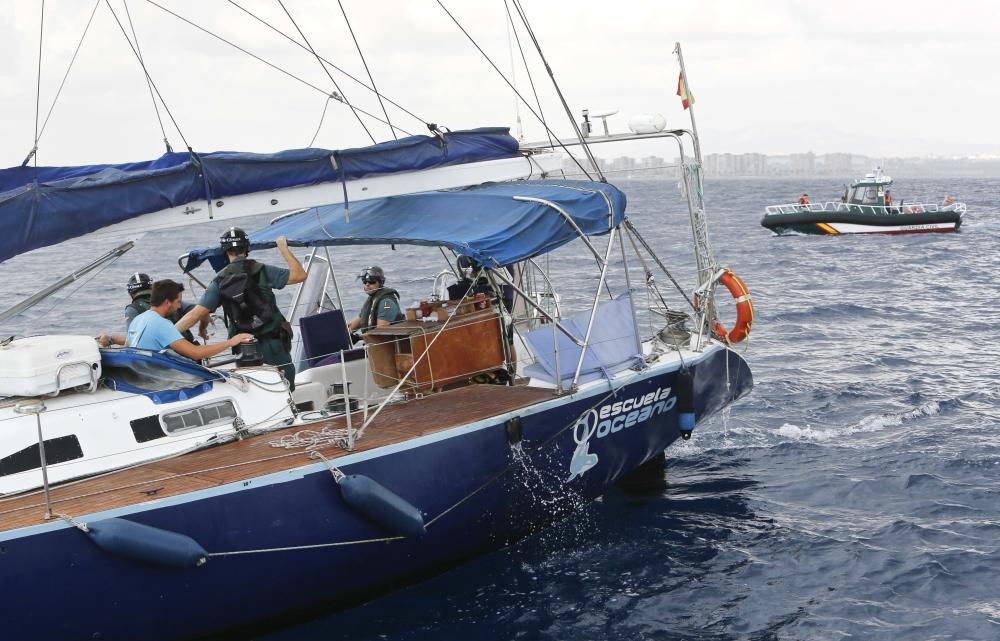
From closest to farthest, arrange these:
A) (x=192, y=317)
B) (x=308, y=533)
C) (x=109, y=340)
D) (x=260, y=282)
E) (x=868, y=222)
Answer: (x=308, y=533) → (x=192, y=317) → (x=260, y=282) → (x=109, y=340) → (x=868, y=222)

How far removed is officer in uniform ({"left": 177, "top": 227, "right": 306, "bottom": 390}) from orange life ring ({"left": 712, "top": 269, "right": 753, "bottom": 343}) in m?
4.52

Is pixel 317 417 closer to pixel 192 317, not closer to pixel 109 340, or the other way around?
pixel 192 317

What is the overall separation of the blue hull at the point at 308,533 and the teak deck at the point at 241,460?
5.5 inches

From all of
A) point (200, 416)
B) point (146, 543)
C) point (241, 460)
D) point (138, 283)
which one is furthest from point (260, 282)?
point (146, 543)

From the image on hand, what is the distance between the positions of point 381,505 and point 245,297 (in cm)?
225

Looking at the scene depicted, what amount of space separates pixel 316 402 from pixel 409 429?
193cm

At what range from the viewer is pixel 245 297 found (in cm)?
793

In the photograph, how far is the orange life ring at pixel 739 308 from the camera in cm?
1027

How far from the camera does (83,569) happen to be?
5.75m

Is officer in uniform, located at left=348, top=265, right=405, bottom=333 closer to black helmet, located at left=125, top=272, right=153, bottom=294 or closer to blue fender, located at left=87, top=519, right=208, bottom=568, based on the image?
black helmet, located at left=125, top=272, right=153, bottom=294

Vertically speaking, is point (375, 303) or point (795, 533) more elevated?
point (375, 303)

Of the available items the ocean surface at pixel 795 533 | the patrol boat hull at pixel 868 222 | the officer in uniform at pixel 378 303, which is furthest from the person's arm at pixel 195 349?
the patrol boat hull at pixel 868 222

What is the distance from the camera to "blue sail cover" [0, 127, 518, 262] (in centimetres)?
662

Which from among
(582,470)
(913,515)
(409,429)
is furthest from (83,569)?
(913,515)
